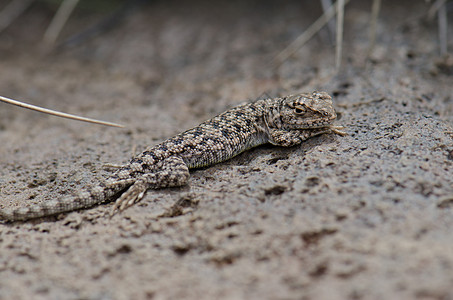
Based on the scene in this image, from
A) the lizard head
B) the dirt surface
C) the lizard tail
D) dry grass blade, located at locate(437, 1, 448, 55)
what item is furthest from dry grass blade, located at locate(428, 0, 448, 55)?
the lizard tail

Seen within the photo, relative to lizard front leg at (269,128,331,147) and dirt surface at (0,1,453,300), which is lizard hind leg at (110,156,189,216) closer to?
dirt surface at (0,1,453,300)

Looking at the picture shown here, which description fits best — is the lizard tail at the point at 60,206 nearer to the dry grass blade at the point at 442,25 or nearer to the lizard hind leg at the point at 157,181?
the lizard hind leg at the point at 157,181

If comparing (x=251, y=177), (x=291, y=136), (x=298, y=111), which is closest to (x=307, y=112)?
(x=298, y=111)

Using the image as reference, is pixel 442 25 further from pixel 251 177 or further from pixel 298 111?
pixel 251 177

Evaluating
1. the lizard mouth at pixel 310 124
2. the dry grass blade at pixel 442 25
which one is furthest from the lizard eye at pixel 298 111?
the dry grass blade at pixel 442 25

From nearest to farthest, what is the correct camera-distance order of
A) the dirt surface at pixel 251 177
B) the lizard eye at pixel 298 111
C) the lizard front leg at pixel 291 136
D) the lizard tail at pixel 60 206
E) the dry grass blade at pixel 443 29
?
the dirt surface at pixel 251 177 < the lizard tail at pixel 60 206 < the lizard front leg at pixel 291 136 < the lizard eye at pixel 298 111 < the dry grass blade at pixel 443 29

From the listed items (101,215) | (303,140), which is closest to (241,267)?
(101,215)
